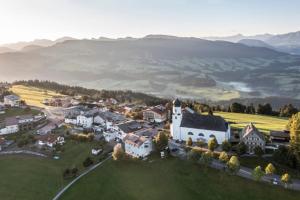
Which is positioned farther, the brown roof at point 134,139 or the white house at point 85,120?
the white house at point 85,120

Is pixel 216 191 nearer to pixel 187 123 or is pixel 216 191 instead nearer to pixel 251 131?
pixel 251 131

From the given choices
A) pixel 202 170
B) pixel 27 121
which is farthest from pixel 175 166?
pixel 27 121

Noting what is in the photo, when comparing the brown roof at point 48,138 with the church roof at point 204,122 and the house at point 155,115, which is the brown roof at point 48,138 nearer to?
the house at point 155,115

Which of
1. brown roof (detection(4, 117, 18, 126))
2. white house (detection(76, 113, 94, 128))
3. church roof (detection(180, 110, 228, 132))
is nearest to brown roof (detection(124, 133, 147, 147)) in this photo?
church roof (detection(180, 110, 228, 132))

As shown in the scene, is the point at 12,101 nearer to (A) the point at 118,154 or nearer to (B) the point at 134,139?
(B) the point at 134,139

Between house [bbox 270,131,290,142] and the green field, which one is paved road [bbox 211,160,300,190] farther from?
the green field

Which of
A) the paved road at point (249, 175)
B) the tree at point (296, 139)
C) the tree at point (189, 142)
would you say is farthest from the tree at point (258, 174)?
the tree at point (189, 142)
